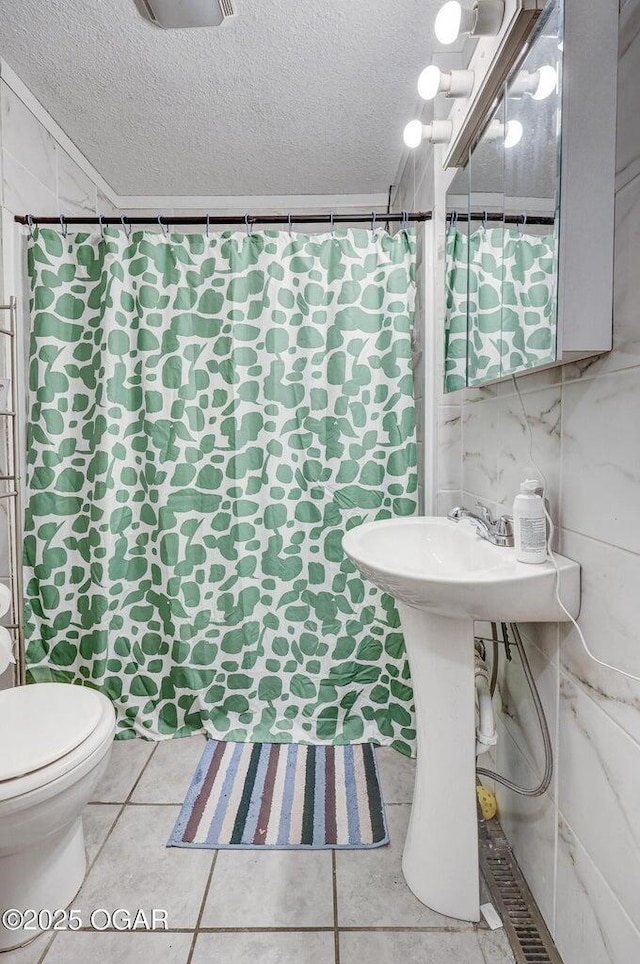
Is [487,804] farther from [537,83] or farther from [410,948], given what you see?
[537,83]

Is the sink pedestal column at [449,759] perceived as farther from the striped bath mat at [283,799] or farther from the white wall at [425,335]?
the white wall at [425,335]

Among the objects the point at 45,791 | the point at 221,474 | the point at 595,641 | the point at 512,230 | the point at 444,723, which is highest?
the point at 512,230

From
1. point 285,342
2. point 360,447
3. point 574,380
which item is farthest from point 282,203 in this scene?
point 574,380

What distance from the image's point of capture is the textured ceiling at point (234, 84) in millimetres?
1507

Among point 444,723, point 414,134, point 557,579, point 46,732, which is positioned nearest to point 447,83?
point 414,134

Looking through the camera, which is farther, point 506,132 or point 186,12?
point 186,12

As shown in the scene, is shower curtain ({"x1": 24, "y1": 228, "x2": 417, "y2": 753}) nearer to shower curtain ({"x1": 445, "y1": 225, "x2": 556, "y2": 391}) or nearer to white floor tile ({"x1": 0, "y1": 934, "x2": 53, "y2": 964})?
shower curtain ({"x1": 445, "y1": 225, "x2": 556, "y2": 391})

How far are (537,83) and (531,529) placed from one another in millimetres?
920

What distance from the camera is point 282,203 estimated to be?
2.59 metres

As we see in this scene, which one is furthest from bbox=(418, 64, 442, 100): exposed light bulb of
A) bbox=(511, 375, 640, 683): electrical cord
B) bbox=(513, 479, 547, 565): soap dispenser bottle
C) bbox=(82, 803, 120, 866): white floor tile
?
bbox=(82, 803, 120, 866): white floor tile

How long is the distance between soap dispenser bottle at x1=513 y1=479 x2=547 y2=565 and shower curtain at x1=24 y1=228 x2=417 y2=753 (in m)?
0.78

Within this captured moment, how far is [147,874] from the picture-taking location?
137cm

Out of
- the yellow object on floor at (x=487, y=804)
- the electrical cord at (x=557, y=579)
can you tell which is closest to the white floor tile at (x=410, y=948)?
the yellow object on floor at (x=487, y=804)

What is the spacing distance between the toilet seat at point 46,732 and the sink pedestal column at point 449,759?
2.75ft
